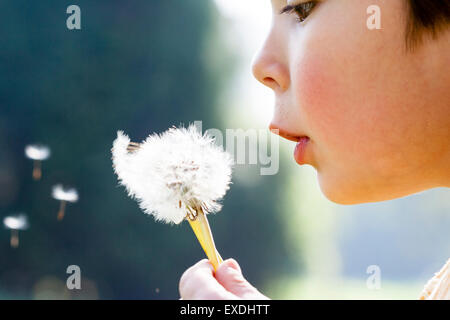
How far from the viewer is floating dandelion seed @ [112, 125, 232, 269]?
41 centimetres

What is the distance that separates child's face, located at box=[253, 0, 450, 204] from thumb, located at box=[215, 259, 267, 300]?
128 millimetres

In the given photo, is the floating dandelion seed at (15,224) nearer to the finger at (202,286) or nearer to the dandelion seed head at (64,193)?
the dandelion seed head at (64,193)

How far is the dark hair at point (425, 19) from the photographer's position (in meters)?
0.34

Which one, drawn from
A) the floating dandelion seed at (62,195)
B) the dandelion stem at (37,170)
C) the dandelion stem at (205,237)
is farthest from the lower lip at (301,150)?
the dandelion stem at (37,170)

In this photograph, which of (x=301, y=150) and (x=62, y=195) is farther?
(x=62, y=195)

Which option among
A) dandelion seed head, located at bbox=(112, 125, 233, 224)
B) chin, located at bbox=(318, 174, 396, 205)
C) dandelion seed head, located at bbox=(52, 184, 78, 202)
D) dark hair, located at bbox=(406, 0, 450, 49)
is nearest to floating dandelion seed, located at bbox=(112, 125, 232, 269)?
dandelion seed head, located at bbox=(112, 125, 233, 224)

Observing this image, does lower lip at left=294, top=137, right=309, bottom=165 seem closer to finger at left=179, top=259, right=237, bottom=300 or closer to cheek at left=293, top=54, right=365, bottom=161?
cheek at left=293, top=54, right=365, bottom=161

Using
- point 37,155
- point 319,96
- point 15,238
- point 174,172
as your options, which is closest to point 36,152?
point 37,155

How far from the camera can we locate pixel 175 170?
423 mm

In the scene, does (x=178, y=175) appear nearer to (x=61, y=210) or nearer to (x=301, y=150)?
(x=301, y=150)

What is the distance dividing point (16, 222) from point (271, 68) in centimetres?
114

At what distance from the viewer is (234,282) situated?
1.18 ft

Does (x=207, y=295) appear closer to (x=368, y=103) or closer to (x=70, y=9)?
(x=368, y=103)

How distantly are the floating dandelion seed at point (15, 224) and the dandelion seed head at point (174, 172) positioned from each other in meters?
0.99
